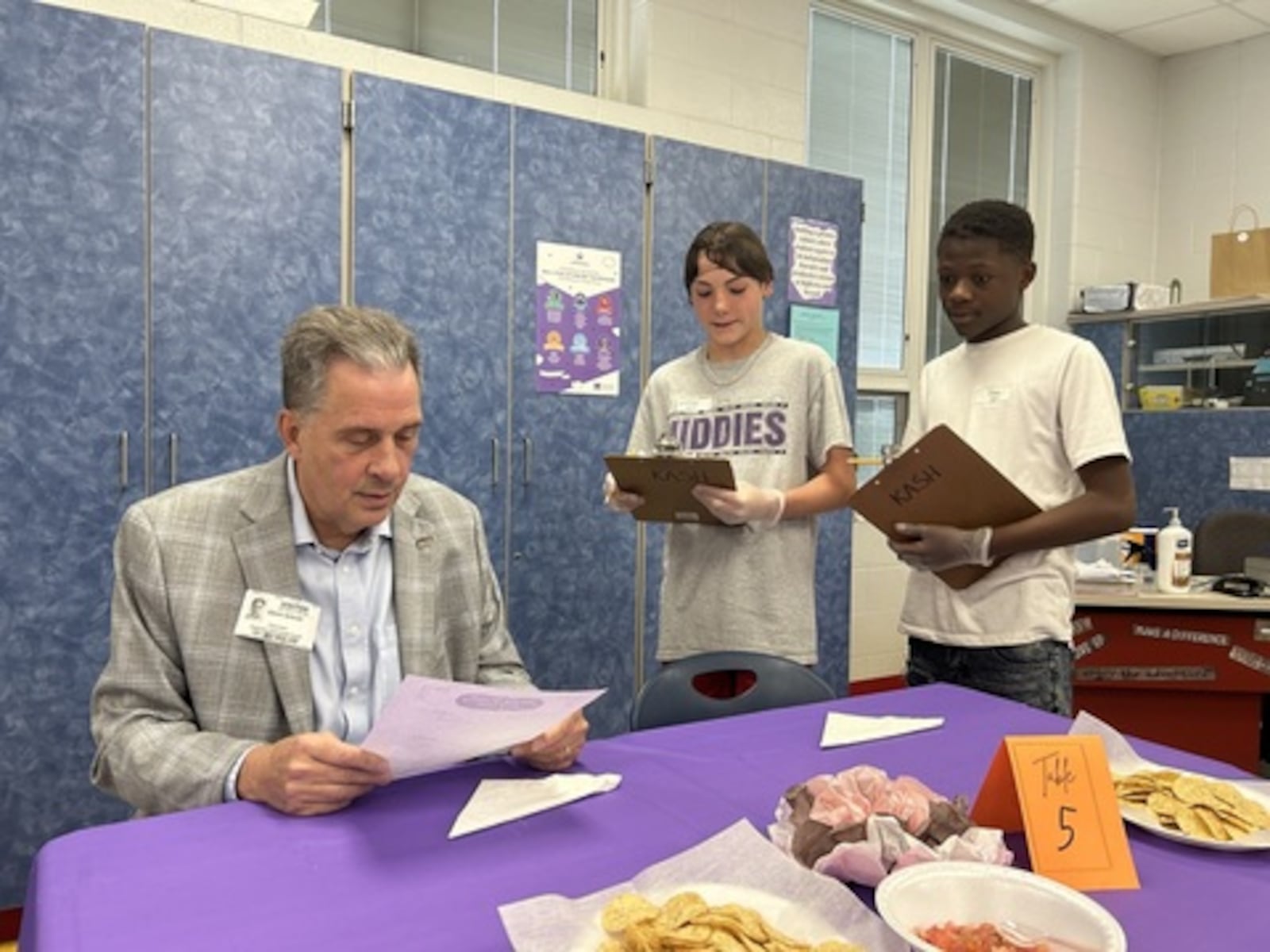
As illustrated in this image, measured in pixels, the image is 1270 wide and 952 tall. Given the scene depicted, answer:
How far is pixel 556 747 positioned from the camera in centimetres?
134

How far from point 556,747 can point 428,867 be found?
1.04ft

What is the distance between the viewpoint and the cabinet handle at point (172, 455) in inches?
98.8

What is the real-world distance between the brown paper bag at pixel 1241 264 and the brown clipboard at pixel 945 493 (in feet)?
12.3

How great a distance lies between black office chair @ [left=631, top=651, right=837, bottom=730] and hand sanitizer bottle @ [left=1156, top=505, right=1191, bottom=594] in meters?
1.66

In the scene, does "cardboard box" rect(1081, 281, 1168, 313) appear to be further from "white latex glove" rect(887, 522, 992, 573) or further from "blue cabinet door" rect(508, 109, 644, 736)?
"white latex glove" rect(887, 522, 992, 573)

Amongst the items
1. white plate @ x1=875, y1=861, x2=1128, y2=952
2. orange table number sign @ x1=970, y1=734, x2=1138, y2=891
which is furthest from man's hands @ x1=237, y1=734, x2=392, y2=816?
orange table number sign @ x1=970, y1=734, x2=1138, y2=891

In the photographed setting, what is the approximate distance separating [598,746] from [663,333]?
2.17m

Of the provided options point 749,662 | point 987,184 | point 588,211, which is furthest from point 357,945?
point 987,184

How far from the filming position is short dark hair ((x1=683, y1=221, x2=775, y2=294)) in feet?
7.16

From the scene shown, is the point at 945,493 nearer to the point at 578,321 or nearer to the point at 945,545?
the point at 945,545

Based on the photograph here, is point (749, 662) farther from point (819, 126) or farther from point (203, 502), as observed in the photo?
point (819, 126)

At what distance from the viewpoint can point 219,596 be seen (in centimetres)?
137

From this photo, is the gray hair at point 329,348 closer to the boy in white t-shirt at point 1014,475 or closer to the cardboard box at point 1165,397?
the boy in white t-shirt at point 1014,475

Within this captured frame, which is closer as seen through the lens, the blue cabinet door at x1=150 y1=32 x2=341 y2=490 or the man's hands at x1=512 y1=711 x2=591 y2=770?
the man's hands at x1=512 y1=711 x2=591 y2=770
